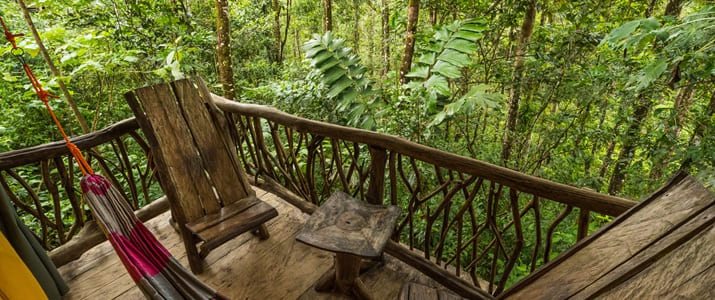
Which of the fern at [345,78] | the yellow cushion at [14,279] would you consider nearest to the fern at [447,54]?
the fern at [345,78]

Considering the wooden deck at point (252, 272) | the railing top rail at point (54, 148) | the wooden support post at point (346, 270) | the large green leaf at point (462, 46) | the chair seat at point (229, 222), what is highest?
the large green leaf at point (462, 46)

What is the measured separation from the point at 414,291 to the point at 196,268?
161 centimetres

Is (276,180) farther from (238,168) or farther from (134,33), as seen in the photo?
(134,33)

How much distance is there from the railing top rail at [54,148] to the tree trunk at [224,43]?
2.05m

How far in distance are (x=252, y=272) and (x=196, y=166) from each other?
0.85 m

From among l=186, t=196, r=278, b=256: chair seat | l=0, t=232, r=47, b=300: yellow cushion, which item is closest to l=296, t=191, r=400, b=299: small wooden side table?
l=186, t=196, r=278, b=256: chair seat

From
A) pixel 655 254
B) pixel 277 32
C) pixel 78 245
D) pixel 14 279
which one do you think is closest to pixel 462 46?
pixel 655 254

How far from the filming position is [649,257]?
810 mm

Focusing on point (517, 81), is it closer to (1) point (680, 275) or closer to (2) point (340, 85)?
(2) point (340, 85)

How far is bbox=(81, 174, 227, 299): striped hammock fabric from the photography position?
145 cm

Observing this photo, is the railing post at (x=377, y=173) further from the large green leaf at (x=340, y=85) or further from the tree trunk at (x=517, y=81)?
the tree trunk at (x=517, y=81)

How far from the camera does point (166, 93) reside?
87.0 inches

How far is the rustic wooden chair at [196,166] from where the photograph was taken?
2.07 meters

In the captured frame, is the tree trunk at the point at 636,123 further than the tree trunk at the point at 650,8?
No
